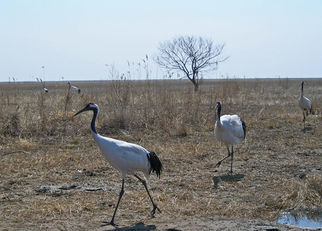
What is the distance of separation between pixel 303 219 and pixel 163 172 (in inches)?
115

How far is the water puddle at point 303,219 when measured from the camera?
233 inches

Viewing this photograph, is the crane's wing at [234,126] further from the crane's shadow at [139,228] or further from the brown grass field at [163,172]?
the crane's shadow at [139,228]

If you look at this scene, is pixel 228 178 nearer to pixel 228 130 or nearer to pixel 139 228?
pixel 228 130

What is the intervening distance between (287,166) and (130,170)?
12.4 ft

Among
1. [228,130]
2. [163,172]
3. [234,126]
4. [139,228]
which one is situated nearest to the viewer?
[139,228]

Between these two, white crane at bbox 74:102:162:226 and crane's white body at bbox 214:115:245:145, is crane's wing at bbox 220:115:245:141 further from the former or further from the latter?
white crane at bbox 74:102:162:226

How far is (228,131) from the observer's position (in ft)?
30.5

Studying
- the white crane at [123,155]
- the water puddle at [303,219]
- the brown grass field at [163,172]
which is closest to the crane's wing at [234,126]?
the brown grass field at [163,172]

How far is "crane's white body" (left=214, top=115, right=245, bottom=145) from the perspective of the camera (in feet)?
30.5

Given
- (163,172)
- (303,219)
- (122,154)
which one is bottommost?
(303,219)

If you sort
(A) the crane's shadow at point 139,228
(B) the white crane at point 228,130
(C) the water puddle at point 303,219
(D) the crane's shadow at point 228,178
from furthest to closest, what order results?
1. (B) the white crane at point 228,130
2. (D) the crane's shadow at point 228,178
3. (C) the water puddle at point 303,219
4. (A) the crane's shadow at point 139,228

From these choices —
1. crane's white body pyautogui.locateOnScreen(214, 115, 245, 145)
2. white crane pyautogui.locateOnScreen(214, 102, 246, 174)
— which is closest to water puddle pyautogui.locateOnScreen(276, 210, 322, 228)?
white crane pyautogui.locateOnScreen(214, 102, 246, 174)

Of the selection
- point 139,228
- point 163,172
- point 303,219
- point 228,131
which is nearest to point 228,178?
point 163,172

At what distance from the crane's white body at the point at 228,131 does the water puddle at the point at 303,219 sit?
10.4 feet
